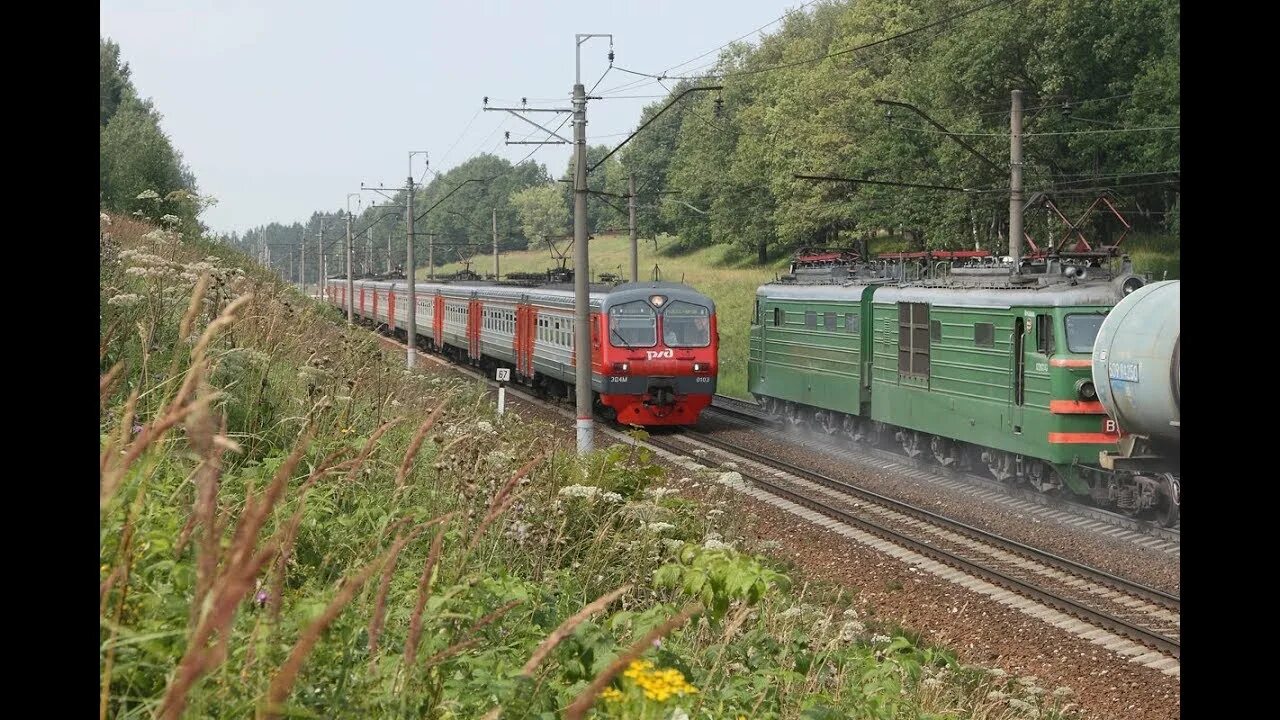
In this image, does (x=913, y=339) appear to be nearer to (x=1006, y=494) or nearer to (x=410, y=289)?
(x=1006, y=494)

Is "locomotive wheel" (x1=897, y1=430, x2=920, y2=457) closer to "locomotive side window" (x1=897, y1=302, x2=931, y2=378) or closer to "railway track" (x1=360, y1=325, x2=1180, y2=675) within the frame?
"locomotive side window" (x1=897, y1=302, x2=931, y2=378)

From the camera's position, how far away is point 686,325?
24.0 meters

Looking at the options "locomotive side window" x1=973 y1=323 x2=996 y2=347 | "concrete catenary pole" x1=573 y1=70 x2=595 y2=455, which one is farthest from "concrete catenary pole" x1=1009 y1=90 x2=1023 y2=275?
"concrete catenary pole" x1=573 y1=70 x2=595 y2=455

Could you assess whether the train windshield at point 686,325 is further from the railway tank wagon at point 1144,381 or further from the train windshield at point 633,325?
the railway tank wagon at point 1144,381

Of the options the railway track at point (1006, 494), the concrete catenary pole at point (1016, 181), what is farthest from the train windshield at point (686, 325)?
the concrete catenary pole at point (1016, 181)

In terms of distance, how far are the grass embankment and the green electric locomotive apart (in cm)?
595

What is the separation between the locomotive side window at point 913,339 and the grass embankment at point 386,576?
26.5ft

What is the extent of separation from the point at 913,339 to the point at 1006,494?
2.84 meters

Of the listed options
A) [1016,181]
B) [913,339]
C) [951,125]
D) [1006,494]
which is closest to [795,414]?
[913,339]

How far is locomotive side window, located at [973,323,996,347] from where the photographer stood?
1697cm

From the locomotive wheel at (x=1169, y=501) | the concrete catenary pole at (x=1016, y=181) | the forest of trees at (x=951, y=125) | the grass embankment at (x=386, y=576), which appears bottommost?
the locomotive wheel at (x=1169, y=501)

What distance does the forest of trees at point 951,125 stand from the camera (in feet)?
122
